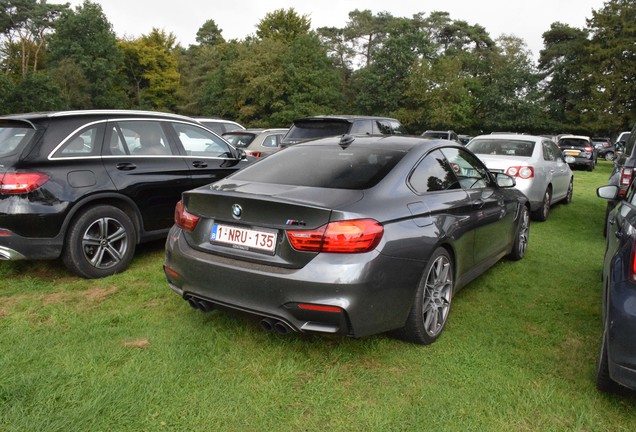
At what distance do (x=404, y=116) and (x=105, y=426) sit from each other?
4227 cm

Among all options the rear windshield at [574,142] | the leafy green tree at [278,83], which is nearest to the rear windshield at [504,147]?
the rear windshield at [574,142]

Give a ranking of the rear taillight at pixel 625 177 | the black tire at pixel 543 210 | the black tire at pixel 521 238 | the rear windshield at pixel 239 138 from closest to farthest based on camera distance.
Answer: the black tire at pixel 521 238 → the rear taillight at pixel 625 177 → the black tire at pixel 543 210 → the rear windshield at pixel 239 138

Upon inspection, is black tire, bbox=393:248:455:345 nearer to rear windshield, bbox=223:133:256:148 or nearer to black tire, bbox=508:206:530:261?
black tire, bbox=508:206:530:261

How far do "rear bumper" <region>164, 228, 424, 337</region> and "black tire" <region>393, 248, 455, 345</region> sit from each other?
4.7 inches

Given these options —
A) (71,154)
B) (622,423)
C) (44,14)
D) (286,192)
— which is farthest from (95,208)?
(44,14)

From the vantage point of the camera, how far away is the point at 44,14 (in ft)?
177

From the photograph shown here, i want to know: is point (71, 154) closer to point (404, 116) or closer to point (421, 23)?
point (404, 116)

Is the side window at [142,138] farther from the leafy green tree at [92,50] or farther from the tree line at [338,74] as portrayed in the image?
the leafy green tree at [92,50]

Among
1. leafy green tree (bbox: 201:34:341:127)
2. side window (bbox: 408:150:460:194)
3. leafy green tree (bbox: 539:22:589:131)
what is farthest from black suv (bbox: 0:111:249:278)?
leafy green tree (bbox: 539:22:589:131)

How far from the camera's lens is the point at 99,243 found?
15.0ft

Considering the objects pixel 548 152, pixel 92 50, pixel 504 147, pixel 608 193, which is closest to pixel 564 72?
pixel 548 152

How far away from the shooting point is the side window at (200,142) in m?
5.56

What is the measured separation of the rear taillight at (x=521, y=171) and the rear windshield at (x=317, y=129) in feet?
9.58

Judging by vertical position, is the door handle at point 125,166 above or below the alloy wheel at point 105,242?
above
